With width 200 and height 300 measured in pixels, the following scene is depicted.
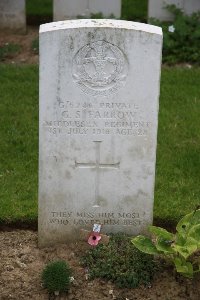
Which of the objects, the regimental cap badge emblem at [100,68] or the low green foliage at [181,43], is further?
the low green foliage at [181,43]

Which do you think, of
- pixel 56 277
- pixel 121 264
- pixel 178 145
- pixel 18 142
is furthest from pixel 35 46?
pixel 56 277

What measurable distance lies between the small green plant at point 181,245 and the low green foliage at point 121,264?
124mm

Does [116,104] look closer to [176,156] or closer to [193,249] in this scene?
[193,249]

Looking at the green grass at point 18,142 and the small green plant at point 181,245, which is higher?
the green grass at point 18,142

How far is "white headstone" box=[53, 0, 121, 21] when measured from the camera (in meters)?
9.74

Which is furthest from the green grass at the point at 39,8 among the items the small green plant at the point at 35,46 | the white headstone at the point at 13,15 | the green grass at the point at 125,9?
the small green plant at the point at 35,46

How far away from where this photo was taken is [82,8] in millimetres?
9867

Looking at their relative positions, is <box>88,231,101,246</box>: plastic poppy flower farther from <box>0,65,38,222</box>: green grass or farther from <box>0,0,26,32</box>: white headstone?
<box>0,0,26,32</box>: white headstone

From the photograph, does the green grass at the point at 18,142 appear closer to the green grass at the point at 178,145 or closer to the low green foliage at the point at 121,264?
the low green foliage at the point at 121,264

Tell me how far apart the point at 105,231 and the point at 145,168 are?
1.81 feet

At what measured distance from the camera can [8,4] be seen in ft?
32.3

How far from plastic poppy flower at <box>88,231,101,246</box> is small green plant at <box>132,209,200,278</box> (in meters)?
0.29

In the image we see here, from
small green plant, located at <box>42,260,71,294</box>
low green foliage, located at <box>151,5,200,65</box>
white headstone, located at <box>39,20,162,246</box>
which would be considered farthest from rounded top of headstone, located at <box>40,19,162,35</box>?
low green foliage, located at <box>151,5,200,65</box>

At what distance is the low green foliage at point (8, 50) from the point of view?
9258mm
